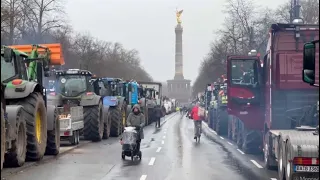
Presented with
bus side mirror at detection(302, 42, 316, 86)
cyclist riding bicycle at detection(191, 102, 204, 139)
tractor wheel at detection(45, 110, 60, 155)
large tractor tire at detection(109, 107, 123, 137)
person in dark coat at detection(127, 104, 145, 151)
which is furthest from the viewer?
large tractor tire at detection(109, 107, 123, 137)

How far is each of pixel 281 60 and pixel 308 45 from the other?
26.6 feet

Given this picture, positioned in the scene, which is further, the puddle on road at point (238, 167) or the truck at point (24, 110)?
the puddle on road at point (238, 167)

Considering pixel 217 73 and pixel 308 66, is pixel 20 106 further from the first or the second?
pixel 217 73

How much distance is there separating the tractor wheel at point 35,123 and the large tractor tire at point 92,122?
7335mm

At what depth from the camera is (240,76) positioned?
17.6 metres

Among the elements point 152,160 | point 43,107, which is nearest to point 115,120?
point 152,160

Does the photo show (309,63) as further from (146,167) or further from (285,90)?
(146,167)

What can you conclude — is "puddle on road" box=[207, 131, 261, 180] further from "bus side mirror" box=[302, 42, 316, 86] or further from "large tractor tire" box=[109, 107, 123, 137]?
"large tractor tire" box=[109, 107, 123, 137]

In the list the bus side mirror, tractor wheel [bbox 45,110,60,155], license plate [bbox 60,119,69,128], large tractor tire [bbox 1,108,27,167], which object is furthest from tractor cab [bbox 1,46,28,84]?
the bus side mirror

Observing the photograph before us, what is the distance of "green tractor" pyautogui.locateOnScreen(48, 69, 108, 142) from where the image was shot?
22609mm

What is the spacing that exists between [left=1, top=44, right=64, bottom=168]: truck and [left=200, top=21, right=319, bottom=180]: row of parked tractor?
5523 millimetres

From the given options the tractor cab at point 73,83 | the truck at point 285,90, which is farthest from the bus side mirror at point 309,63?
the tractor cab at point 73,83

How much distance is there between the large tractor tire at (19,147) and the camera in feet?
41.4

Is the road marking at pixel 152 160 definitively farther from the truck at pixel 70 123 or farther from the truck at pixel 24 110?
the truck at pixel 70 123
